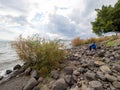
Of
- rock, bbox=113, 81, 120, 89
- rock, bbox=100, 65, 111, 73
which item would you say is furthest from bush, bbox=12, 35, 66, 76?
rock, bbox=113, 81, 120, 89

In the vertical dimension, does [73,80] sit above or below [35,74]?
below

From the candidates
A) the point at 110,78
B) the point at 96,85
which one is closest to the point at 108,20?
the point at 110,78

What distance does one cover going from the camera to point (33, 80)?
18.8ft

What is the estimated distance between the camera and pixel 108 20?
917 inches

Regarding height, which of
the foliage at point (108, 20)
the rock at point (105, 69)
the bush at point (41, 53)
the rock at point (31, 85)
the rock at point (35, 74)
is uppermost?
the foliage at point (108, 20)

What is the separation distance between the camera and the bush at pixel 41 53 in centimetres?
668

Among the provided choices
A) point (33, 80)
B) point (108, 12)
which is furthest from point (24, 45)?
point (108, 12)

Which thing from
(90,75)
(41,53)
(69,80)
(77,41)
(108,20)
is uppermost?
(108,20)

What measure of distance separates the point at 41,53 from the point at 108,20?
1853 cm

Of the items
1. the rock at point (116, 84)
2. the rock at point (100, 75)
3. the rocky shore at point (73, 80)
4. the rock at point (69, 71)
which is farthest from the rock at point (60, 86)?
the rock at point (116, 84)

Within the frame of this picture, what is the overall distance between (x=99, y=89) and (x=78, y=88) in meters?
0.66

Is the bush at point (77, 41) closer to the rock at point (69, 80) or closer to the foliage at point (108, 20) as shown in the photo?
the foliage at point (108, 20)

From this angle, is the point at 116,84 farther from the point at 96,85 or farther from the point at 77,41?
the point at 77,41

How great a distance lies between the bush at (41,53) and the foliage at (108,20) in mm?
16736
